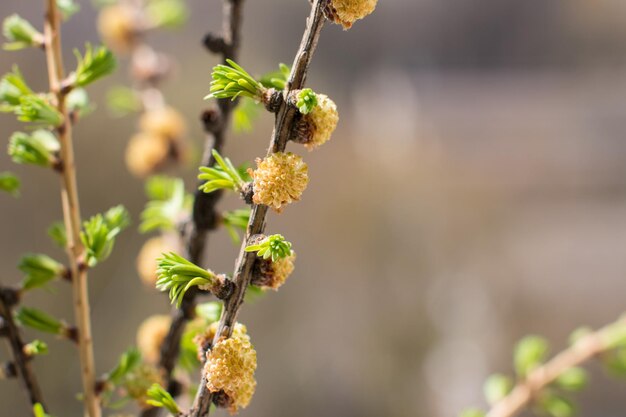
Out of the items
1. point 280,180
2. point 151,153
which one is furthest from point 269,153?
point 151,153

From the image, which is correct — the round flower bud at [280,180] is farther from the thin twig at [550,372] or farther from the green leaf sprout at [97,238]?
the thin twig at [550,372]

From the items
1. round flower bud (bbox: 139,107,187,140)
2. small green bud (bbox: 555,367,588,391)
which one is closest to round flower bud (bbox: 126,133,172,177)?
round flower bud (bbox: 139,107,187,140)

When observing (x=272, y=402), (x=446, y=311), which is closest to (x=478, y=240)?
(x=446, y=311)

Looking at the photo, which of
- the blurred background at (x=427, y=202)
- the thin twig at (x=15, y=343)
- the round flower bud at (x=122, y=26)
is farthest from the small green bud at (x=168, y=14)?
the blurred background at (x=427, y=202)

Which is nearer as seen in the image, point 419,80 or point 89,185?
point 89,185

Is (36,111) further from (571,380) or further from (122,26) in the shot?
(571,380)

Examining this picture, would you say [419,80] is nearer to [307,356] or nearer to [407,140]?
[407,140]

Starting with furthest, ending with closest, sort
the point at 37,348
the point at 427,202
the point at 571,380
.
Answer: the point at 427,202 < the point at 571,380 < the point at 37,348
